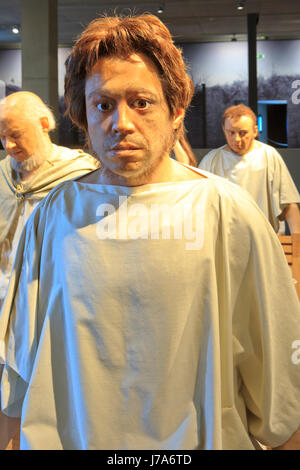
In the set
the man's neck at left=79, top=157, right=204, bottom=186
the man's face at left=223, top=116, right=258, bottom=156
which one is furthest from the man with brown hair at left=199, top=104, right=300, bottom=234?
the man's neck at left=79, top=157, right=204, bottom=186

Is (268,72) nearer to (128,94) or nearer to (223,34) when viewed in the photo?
(223,34)

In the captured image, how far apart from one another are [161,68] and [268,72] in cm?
229

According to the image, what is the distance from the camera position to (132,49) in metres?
0.86

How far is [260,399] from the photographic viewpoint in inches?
36.1

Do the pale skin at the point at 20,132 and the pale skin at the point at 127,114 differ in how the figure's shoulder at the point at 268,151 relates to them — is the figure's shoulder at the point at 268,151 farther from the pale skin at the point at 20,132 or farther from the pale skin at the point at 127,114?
the pale skin at the point at 127,114

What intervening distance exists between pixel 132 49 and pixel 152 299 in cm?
38

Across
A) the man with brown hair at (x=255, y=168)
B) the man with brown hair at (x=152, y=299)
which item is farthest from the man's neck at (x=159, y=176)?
the man with brown hair at (x=255, y=168)

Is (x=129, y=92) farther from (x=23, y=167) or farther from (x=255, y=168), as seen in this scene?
(x=255, y=168)

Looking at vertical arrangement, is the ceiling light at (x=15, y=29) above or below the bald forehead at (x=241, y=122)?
above

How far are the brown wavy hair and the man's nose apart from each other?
0.08m

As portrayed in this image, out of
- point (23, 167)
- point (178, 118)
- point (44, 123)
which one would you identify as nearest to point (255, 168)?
point (44, 123)

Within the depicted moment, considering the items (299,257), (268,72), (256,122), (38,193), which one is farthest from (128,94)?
(256,122)

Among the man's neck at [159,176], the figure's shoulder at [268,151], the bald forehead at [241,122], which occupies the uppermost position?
the bald forehead at [241,122]

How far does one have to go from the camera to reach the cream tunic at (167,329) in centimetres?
88
